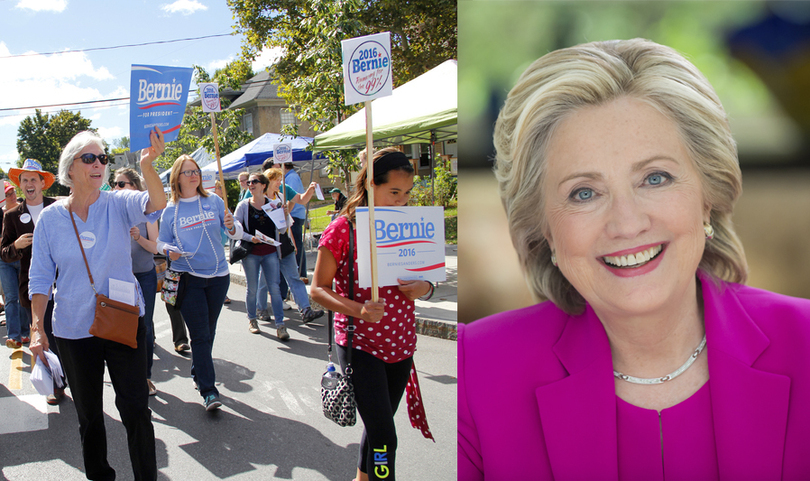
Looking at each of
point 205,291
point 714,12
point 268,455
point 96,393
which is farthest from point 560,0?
point 205,291

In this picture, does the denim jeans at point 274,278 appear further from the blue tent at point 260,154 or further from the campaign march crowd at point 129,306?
the blue tent at point 260,154

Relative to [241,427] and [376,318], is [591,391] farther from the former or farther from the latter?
[241,427]

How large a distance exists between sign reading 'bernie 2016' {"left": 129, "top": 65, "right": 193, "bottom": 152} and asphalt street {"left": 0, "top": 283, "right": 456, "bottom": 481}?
2098 mm

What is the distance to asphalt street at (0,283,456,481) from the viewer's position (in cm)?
366

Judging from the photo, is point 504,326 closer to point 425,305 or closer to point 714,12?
point 714,12

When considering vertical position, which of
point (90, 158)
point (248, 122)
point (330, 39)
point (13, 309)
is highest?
point (248, 122)

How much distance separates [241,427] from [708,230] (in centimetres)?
373

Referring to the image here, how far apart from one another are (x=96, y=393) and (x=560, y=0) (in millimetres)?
3010

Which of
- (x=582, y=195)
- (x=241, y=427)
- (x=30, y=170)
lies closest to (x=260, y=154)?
(x=30, y=170)

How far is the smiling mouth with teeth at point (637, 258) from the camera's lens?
59.0 inches

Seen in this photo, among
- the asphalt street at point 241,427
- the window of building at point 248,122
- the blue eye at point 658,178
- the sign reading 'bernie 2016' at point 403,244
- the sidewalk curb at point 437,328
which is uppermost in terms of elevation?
the window of building at point 248,122

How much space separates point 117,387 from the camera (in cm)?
308

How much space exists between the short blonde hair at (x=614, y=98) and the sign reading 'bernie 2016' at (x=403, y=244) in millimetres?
906

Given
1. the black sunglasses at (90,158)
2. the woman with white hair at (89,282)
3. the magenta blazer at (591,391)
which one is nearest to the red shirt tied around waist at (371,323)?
the magenta blazer at (591,391)
